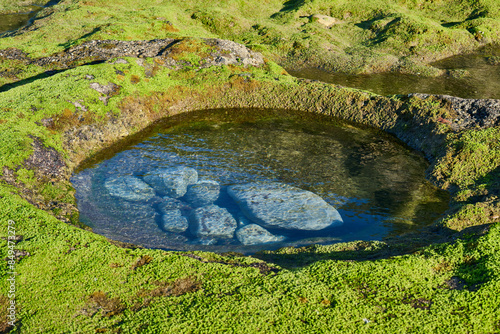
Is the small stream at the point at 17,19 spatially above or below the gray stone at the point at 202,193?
above

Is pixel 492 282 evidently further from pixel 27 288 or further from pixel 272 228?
pixel 27 288

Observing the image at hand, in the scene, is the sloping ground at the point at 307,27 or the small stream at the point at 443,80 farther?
the sloping ground at the point at 307,27

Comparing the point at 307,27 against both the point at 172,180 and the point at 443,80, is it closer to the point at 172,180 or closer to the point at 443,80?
the point at 443,80

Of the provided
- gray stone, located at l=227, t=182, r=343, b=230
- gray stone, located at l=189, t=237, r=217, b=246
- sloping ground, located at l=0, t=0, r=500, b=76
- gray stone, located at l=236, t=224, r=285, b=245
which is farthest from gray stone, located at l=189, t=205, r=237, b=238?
sloping ground, located at l=0, t=0, r=500, b=76

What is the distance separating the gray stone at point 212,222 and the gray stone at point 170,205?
1.68 feet

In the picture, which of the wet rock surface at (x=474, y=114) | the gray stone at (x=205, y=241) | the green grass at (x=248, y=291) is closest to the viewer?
the green grass at (x=248, y=291)

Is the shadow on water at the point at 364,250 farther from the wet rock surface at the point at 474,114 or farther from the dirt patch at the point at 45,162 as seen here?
the wet rock surface at the point at 474,114

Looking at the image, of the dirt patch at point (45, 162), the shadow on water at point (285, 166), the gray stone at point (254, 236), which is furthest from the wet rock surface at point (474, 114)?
the dirt patch at point (45, 162)

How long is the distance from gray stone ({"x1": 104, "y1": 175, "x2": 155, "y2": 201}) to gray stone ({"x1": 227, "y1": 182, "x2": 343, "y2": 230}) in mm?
2683

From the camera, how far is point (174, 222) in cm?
1080

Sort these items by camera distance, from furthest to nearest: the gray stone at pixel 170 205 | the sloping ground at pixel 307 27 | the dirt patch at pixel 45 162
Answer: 1. the sloping ground at pixel 307 27
2. the dirt patch at pixel 45 162
3. the gray stone at pixel 170 205

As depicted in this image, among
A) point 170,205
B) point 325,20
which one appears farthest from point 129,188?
point 325,20

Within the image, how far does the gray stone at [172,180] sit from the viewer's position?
40.6ft

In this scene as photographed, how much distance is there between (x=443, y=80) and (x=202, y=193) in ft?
63.8
